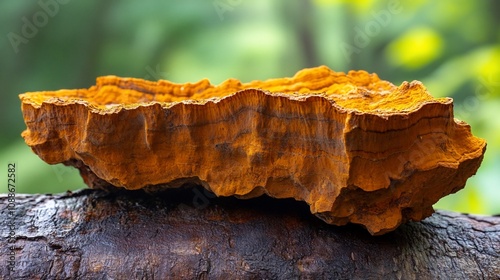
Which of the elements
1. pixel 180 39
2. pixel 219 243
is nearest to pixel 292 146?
pixel 219 243

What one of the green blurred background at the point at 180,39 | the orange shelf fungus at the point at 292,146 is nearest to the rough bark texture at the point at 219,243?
the orange shelf fungus at the point at 292,146

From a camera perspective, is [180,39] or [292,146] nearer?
[292,146]

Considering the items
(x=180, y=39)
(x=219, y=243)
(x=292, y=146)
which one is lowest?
(x=219, y=243)

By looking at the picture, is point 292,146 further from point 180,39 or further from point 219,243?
point 180,39

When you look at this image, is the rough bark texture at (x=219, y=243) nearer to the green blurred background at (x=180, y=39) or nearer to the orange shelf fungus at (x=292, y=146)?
the orange shelf fungus at (x=292, y=146)

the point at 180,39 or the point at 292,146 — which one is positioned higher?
the point at 180,39
